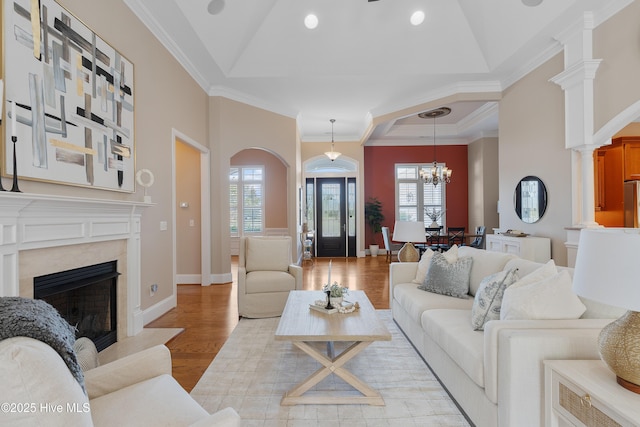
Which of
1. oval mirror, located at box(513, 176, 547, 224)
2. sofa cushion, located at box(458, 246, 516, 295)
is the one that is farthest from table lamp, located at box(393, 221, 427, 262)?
oval mirror, located at box(513, 176, 547, 224)

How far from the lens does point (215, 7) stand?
434 cm

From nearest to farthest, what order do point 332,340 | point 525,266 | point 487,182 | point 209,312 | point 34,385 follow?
point 34,385 < point 332,340 < point 525,266 < point 209,312 < point 487,182

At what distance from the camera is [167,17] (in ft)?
13.3

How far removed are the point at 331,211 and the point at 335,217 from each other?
0.21 meters

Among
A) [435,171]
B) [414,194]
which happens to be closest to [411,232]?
[435,171]

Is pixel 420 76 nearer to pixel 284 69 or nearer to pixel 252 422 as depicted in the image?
pixel 284 69

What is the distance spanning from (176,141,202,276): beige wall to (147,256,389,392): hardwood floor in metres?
0.44

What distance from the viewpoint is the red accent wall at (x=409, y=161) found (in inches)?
398

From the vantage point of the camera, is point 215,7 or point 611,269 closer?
point 611,269

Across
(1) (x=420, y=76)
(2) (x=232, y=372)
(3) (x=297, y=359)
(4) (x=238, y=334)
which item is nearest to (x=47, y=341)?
(2) (x=232, y=372)

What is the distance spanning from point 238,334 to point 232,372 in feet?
2.91

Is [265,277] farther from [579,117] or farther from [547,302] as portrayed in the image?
[579,117]

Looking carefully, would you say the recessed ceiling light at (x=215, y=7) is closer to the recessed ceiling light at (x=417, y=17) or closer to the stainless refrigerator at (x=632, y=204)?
the recessed ceiling light at (x=417, y=17)

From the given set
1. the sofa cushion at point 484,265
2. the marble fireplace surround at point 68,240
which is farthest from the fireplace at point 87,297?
the sofa cushion at point 484,265
